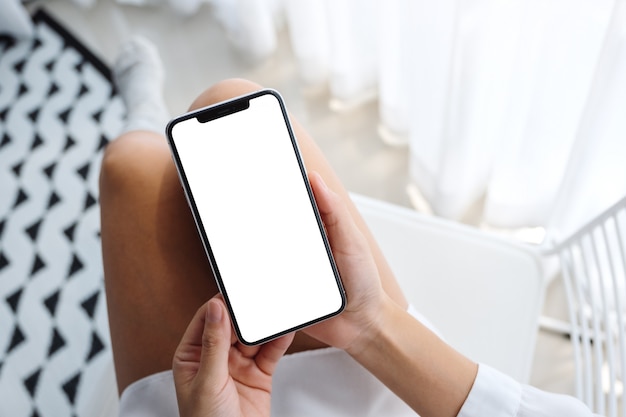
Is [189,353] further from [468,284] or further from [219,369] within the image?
[468,284]

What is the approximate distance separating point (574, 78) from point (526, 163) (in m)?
0.19

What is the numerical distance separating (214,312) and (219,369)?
0.16 ft

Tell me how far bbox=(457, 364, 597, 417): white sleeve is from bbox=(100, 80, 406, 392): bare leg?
0.14 metres

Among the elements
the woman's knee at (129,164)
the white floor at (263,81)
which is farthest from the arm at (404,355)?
the white floor at (263,81)

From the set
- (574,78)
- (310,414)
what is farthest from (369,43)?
(310,414)

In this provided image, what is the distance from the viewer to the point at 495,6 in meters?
0.75

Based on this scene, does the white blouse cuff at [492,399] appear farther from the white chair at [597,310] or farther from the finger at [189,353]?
the finger at [189,353]

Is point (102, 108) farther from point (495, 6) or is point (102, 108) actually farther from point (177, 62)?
point (495, 6)

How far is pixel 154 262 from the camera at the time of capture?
2.15 feet

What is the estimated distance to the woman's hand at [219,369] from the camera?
49 cm

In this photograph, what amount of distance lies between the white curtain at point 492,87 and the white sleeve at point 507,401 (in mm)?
357

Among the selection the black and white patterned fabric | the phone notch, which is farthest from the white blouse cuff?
the black and white patterned fabric

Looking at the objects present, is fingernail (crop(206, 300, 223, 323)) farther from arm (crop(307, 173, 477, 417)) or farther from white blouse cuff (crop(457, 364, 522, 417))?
white blouse cuff (crop(457, 364, 522, 417))

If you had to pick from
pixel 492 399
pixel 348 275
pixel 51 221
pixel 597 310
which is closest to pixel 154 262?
pixel 348 275
